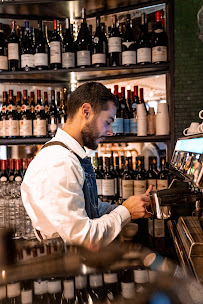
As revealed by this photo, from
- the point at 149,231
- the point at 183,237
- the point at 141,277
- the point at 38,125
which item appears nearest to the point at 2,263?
the point at 141,277

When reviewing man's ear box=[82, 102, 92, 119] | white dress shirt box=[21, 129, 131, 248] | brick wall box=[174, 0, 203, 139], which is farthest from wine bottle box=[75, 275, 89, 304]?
brick wall box=[174, 0, 203, 139]

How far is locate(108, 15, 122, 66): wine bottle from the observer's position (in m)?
2.40

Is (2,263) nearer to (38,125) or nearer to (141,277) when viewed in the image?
(141,277)

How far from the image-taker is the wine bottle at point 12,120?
258cm

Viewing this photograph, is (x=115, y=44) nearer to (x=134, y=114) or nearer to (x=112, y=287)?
(x=134, y=114)

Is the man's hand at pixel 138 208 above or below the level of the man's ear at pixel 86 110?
below

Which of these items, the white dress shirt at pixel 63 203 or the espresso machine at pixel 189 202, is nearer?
the espresso machine at pixel 189 202

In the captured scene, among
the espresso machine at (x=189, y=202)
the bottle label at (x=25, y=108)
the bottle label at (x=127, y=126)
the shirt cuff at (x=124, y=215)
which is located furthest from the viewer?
the bottle label at (x=25, y=108)

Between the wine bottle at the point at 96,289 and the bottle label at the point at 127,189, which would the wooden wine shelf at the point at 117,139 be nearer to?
the bottle label at the point at 127,189

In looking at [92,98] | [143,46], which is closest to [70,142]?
[92,98]

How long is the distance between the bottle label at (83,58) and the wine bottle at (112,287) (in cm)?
186

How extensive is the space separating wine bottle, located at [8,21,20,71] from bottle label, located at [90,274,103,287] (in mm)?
2064

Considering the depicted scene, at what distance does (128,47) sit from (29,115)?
0.99 metres

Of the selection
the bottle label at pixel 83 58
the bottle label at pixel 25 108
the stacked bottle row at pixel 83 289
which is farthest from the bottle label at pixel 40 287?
the bottle label at pixel 25 108
